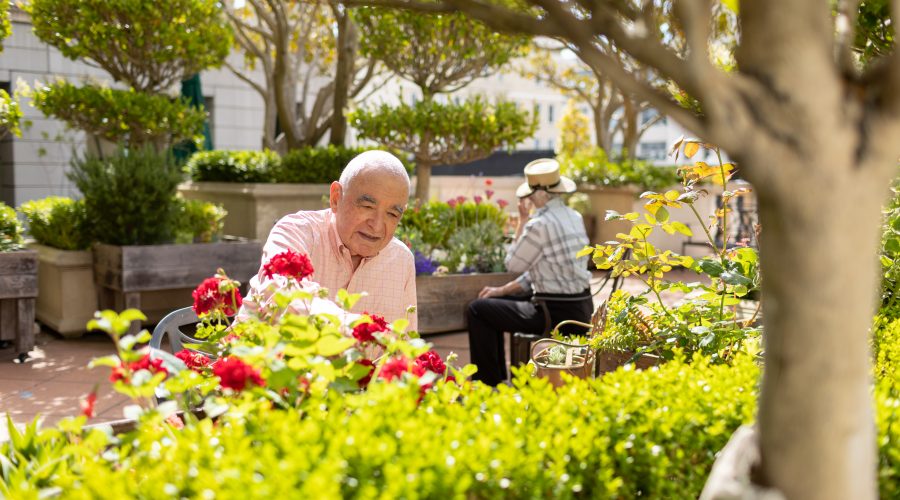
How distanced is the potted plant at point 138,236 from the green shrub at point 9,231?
0.63 meters

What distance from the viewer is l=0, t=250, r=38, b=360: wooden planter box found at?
19.8ft

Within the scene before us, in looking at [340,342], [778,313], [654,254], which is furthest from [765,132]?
[654,254]

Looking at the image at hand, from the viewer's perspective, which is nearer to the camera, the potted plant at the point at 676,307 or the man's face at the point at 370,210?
the potted plant at the point at 676,307

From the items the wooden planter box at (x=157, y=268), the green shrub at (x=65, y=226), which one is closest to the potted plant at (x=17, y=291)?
the wooden planter box at (x=157, y=268)

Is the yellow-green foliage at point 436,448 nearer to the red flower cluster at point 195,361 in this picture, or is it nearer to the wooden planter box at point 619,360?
the red flower cluster at point 195,361

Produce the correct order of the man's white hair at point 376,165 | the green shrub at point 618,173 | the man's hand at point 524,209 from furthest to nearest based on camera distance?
the green shrub at point 618,173
the man's hand at point 524,209
the man's white hair at point 376,165

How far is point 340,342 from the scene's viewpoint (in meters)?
1.54

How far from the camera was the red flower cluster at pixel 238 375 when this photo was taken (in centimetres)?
148

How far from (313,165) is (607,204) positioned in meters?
5.86

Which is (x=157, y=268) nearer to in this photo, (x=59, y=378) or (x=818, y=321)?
(x=59, y=378)

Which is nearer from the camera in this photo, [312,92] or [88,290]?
[88,290]

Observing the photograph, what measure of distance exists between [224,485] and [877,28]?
330 cm

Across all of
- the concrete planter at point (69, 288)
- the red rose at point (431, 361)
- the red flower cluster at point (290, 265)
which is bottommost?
the concrete planter at point (69, 288)

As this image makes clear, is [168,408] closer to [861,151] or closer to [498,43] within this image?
[861,151]
